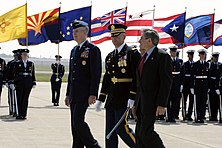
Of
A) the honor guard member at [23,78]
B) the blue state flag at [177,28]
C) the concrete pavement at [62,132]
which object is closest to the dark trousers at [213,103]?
the concrete pavement at [62,132]

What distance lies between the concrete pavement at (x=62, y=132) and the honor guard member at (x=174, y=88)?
0.30 metres

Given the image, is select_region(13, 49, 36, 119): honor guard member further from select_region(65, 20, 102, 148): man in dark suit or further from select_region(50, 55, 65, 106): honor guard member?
select_region(65, 20, 102, 148): man in dark suit

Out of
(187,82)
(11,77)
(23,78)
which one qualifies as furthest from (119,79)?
(187,82)

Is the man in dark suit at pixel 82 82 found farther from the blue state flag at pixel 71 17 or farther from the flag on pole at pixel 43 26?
the blue state flag at pixel 71 17

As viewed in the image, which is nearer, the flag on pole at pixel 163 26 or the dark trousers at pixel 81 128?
the dark trousers at pixel 81 128

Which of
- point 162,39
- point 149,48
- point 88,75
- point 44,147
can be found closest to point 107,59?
point 88,75

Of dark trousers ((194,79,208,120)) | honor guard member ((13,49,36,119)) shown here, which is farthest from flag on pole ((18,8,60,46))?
dark trousers ((194,79,208,120))

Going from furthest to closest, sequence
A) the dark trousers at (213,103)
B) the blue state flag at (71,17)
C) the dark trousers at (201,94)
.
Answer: the blue state flag at (71,17)
the dark trousers at (213,103)
the dark trousers at (201,94)

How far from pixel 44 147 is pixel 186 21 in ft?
34.1

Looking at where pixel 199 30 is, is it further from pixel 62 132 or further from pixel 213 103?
pixel 62 132

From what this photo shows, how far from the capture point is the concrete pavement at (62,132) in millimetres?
8663

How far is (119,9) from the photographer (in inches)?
710

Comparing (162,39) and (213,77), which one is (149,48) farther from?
(162,39)

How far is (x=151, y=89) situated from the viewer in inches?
242
